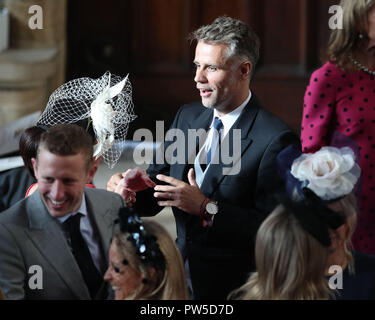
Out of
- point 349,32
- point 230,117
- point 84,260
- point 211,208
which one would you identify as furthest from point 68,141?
point 349,32

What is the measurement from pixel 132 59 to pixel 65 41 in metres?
0.45

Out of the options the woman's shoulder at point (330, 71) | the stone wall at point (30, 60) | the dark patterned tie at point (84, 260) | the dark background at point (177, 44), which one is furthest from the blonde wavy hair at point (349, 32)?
the dark background at point (177, 44)

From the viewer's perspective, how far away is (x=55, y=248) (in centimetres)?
186

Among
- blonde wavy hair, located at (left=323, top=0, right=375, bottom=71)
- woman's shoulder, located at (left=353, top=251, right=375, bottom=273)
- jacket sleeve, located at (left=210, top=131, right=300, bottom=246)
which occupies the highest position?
blonde wavy hair, located at (left=323, top=0, right=375, bottom=71)

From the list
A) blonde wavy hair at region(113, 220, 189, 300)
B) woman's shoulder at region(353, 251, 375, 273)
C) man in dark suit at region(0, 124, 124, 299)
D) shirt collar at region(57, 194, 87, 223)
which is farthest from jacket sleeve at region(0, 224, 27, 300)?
woman's shoulder at region(353, 251, 375, 273)

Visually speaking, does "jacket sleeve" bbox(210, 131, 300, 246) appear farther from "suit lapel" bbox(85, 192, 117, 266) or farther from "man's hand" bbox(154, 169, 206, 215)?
"suit lapel" bbox(85, 192, 117, 266)

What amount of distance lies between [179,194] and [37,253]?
1.27ft

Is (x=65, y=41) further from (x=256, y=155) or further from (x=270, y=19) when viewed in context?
(x=256, y=155)

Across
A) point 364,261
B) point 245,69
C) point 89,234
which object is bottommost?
point 364,261

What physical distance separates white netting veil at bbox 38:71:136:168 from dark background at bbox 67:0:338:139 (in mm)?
2270

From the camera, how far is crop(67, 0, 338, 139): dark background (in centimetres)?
461

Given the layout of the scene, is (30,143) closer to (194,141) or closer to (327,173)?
(194,141)

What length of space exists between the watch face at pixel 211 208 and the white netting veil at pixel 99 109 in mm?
Answer: 306
